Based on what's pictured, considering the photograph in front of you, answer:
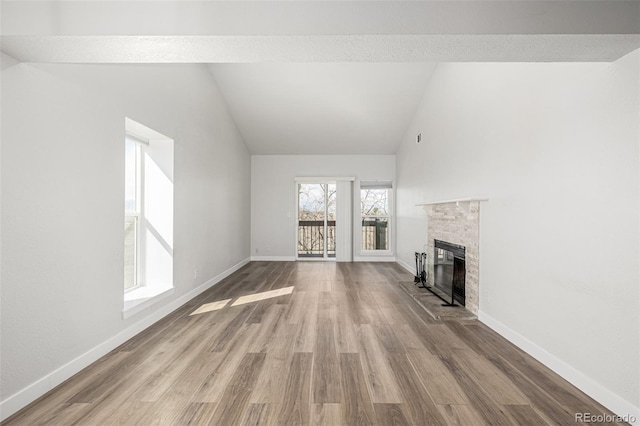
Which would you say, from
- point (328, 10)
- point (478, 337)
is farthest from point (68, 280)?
point (478, 337)

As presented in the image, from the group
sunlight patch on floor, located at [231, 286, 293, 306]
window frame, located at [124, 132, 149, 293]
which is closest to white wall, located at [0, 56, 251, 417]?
window frame, located at [124, 132, 149, 293]

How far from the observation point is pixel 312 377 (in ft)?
7.91

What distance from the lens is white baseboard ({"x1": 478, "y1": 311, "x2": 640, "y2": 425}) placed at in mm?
1934

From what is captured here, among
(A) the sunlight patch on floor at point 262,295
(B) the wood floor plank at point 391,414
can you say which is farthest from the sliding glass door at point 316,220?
(B) the wood floor plank at point 391,414

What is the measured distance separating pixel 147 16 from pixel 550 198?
295 cm

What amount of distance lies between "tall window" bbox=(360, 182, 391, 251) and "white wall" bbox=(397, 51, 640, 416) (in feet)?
14.5

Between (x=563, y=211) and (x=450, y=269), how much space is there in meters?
2.26

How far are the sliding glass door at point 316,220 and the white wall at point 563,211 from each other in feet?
16.0

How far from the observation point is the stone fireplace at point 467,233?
386 centimetres

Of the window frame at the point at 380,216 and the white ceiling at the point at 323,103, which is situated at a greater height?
the white ceiling at the point at 323,103

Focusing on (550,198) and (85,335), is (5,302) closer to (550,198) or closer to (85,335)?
(85,335)

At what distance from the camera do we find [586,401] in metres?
2.12

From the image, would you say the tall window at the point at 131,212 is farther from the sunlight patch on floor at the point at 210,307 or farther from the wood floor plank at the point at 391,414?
the wood floor plank at the point at 391,414

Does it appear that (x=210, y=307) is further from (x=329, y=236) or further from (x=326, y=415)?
(x=329, y=236)
